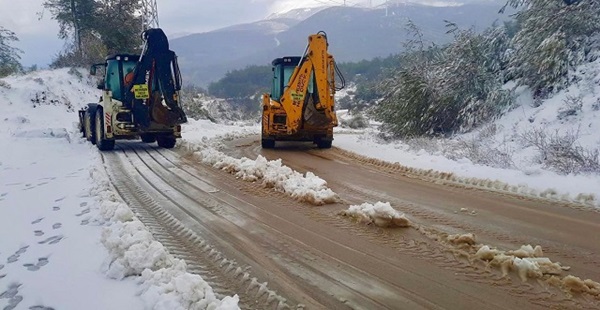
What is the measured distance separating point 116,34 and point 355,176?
1015 inches

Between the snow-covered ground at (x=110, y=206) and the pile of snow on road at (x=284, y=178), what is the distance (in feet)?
0.08

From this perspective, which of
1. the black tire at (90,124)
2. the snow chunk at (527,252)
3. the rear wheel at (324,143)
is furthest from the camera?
the black tire at (90,124)

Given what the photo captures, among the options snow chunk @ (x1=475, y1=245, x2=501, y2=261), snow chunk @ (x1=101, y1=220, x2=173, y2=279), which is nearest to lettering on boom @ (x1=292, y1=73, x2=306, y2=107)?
snow chunk @ (x1=101, y1=220, x2=173, y2=279)

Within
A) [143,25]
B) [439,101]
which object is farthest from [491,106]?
[143,25]

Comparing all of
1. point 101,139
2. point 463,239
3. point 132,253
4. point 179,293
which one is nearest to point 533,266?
point 463,239

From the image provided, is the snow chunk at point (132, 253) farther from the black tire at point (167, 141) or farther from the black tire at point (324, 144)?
the black tire at point (167, 141)

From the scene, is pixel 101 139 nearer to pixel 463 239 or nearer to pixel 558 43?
pixel 463 239

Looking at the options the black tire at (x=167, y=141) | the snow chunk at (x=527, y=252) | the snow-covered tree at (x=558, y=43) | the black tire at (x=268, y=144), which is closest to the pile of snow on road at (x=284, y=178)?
the snow chunk at (x=527, y=252)

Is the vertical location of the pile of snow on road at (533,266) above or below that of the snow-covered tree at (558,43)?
below

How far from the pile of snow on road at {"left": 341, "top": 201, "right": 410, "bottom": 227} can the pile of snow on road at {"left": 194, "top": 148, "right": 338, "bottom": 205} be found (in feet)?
2.87

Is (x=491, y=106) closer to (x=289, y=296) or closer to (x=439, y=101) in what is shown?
(x=439, y=101)

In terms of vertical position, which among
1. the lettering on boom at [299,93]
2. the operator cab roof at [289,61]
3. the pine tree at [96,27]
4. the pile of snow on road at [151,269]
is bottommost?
the pile of snow on road at [151,269]

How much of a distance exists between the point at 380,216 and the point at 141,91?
946 cm

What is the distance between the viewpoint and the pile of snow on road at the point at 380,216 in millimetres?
5082
